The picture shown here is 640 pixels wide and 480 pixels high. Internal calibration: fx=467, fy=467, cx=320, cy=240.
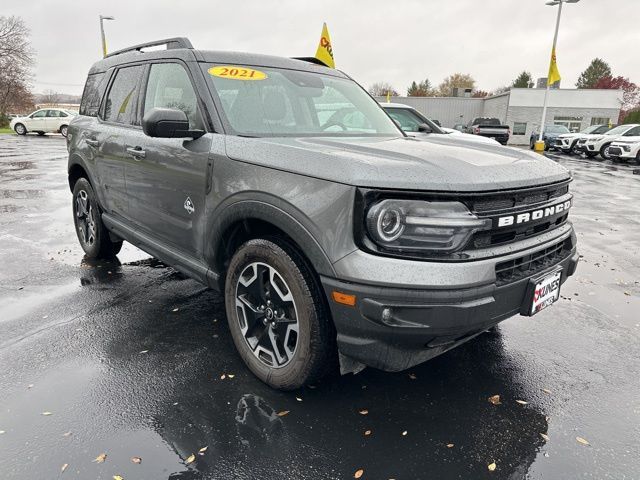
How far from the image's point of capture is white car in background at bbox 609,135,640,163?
736 inches

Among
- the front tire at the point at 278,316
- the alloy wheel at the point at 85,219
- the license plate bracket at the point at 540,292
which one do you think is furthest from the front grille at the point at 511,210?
the alloy wheel at the point at 85,219

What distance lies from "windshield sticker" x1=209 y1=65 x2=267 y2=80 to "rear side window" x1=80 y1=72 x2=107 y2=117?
76.5 inches

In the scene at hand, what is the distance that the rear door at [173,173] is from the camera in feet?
9.87

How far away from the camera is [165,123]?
9.04ft

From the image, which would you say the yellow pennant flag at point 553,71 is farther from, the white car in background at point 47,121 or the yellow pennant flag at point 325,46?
the white car in background at point 47,121

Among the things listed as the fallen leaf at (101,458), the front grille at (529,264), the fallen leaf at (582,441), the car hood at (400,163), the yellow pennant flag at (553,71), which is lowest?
the fallen leaf at (582,441)

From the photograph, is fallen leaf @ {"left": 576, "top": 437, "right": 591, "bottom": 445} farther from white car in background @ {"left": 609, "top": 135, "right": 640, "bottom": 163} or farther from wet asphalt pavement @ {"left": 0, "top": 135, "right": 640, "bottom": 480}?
white car in background @ {"left": 609, "top": 135, "right": 640, "bottom": 163}

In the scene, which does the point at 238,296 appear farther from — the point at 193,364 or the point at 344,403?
the point at 344,403

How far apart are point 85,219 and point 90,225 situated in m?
0.17

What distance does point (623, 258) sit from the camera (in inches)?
223

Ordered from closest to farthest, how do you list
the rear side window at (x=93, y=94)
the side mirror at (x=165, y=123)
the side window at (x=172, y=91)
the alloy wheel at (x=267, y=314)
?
1. the alloy wheel at (x=267, y=314)
2. the side mirror at (x=165, y=123)
3. the side window at (x=172, y=91)
4. the rear side window at (x=93, y=94)

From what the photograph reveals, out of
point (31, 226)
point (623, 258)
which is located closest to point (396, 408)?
point (623, 258)

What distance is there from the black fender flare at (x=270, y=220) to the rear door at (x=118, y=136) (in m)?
1.21

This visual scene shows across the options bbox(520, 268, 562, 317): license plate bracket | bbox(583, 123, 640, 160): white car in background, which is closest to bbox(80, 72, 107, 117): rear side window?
bbox(520, 268, 562, 317): license plate bracket
